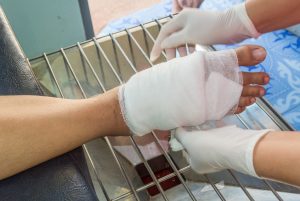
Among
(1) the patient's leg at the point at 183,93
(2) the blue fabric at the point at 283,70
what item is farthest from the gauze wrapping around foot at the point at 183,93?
(2) the blue fabric at the point at 283,70

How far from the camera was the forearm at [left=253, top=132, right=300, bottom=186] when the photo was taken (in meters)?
0.53

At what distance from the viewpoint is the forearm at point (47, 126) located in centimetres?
64

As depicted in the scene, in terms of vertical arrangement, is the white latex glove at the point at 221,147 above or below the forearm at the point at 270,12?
below

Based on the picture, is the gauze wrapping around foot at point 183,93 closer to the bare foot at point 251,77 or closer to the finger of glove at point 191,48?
the bare foot at point 251,77

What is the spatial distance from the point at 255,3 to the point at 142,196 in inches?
20.2

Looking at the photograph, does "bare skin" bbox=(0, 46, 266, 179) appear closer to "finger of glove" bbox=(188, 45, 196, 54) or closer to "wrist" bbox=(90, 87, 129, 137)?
"wrist" bbox=(90, 87, 129, 137)

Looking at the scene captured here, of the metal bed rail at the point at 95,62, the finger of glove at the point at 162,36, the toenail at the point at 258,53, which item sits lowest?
the toenail at the point at 258,53

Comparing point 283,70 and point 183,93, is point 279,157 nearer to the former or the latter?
point 183,93

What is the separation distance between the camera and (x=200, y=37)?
92 centimetres

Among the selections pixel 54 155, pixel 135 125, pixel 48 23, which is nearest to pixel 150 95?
pixel 135 125

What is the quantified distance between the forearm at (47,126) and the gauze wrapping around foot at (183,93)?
0.18 feet

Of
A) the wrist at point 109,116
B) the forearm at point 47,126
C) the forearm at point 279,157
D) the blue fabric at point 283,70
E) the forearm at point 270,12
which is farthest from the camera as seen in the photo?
the blue fabric at point 283,70

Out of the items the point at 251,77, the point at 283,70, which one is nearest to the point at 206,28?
the point at 251,77

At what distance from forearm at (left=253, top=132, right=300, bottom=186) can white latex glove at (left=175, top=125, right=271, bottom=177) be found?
1 cm
